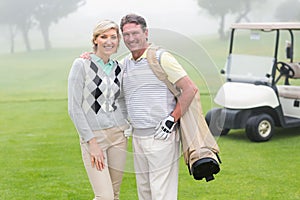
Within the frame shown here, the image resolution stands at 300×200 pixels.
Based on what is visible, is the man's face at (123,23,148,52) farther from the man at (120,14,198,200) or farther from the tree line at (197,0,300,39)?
the tree line at (197,0,300,39)

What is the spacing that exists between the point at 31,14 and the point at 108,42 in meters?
17.1

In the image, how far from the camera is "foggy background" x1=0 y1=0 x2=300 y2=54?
59.2ft

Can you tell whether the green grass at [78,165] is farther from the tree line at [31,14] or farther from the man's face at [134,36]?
the tree line at [31,14]

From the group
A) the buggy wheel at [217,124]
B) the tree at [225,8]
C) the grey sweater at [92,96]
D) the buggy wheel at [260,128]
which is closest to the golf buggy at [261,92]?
the buggy wheel at [260,128]

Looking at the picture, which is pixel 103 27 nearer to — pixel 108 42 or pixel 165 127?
pixel 108 42

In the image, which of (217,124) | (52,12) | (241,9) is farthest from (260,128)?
(52,12)

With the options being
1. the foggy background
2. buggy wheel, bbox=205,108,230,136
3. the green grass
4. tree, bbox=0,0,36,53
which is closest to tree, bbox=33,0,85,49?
the foggy background

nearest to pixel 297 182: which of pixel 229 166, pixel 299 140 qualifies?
pixel 229 166

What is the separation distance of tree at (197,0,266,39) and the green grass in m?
10.1

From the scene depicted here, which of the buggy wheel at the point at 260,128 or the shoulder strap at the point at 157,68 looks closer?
the shoulder strap at the point at 157,68

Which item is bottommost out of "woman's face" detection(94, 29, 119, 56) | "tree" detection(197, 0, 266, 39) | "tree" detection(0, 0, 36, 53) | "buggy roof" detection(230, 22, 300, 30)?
"tree" detection(0, 0, 36, 53)

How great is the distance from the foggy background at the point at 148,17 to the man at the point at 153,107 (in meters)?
15.1

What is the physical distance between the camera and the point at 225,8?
18469 millimetres

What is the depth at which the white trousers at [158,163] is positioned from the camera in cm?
279
